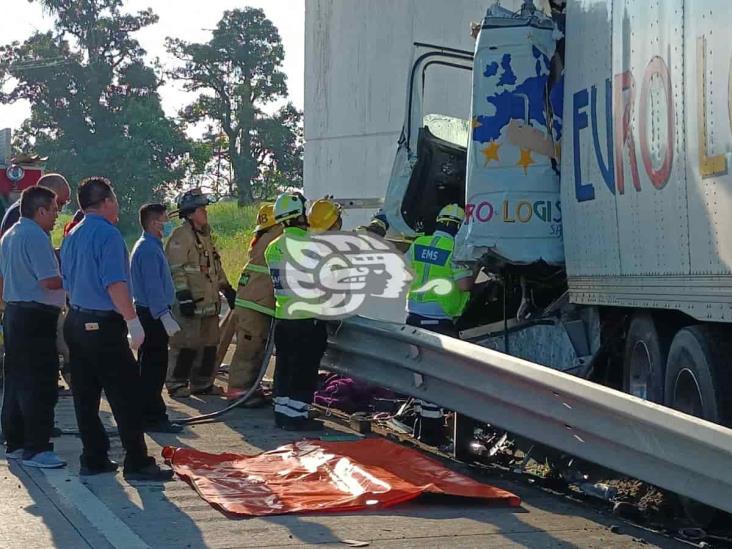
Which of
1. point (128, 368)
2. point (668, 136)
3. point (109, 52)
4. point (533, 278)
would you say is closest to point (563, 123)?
point (533, 278)

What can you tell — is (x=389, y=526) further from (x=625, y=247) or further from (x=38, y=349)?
(x=38, y=349)

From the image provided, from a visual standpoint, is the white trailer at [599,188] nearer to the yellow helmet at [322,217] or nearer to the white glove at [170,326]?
the yellow helmet at [322,217]

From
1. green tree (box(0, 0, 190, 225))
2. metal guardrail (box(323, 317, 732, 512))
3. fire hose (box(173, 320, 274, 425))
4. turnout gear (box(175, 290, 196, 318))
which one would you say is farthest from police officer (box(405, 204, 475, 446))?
green tree (box(0, 0, 190, 225))

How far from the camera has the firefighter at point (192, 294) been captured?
1110cm

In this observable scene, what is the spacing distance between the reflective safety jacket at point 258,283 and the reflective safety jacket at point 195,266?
493mm

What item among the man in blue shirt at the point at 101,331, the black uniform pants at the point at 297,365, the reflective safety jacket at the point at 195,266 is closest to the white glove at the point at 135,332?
the man in blue shirt at the point at 101,331

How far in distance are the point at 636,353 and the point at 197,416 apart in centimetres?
400

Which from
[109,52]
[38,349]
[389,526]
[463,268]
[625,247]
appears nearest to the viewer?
[389,526]

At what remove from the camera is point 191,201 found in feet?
36.7

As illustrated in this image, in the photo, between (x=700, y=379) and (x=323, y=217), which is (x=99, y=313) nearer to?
(x=323, y=217)

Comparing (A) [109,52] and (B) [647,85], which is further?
(A) [109,52]

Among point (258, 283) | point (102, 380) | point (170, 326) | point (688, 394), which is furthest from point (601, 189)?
point (258, 283)

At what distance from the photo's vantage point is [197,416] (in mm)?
10078

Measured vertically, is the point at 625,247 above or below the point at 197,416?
above
